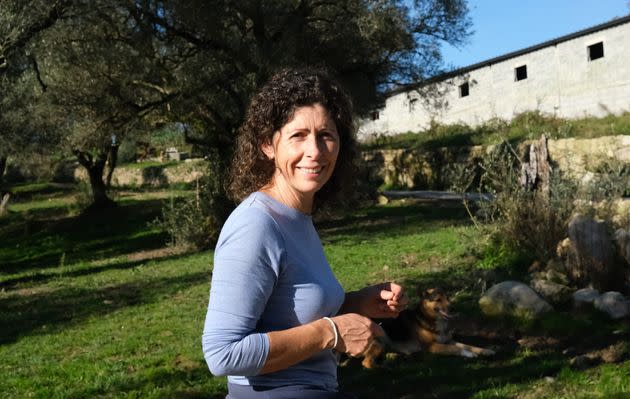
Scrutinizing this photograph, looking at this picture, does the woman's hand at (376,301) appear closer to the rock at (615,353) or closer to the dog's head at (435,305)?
the dog's head at (435,305)

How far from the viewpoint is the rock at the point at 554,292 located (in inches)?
318

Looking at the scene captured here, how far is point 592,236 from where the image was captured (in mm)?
8555

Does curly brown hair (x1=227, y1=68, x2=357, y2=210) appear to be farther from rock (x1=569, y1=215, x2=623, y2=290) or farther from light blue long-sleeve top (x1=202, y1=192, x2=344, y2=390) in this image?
rock (x1=569, y1=215, x2=623, y2=290)

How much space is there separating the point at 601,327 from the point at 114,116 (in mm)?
13657

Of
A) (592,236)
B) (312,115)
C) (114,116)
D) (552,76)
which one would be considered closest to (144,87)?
(114,116)

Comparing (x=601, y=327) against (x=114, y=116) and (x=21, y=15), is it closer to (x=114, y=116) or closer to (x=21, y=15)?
(x=21, y=15)

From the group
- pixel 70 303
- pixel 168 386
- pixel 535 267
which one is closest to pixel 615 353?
pixel 535 267

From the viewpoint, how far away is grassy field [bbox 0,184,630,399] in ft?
19.7

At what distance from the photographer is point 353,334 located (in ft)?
6.64

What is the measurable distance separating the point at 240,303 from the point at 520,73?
110 ft

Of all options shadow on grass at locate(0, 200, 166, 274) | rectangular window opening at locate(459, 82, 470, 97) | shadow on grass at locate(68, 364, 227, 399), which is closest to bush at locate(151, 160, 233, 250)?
shadow on grass at locate(0, 200, 166, 274)

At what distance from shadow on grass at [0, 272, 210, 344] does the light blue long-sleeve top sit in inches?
326

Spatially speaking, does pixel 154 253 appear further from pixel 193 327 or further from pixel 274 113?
pixel 274 113

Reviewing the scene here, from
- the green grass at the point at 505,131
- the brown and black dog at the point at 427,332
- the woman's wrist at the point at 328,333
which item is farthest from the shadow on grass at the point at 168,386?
the green grass at the point at 505,131
